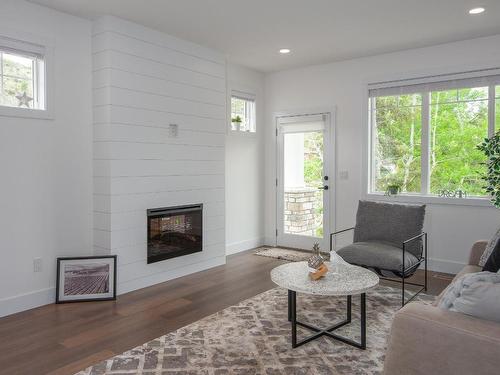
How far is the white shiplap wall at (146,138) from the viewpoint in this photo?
3943mm

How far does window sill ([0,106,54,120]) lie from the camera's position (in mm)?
3398

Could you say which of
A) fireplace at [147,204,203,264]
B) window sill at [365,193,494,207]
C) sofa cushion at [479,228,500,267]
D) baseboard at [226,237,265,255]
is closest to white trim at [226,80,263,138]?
fireplace at [147,204,203,264]

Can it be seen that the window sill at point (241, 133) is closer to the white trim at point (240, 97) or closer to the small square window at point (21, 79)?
the white trim at point (240, 97)

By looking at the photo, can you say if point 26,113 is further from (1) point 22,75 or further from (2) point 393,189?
(2) point 393,189

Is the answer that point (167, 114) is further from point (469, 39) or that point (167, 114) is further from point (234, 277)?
point (469, 39)

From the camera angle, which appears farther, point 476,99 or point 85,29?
point 476,99

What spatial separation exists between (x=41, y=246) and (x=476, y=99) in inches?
190

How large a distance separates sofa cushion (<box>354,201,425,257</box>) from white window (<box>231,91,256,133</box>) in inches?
87.7

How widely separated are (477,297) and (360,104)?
4.02m

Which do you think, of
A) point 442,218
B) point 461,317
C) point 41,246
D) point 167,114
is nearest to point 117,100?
point 167,114

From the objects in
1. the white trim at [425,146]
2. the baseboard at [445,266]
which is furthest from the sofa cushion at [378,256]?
the white trim at [425,146]

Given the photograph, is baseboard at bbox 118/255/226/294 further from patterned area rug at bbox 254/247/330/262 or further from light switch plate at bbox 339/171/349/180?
light switch plate at bbox 339/171/349/180

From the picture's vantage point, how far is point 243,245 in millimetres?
6039

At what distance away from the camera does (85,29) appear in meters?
3.98
